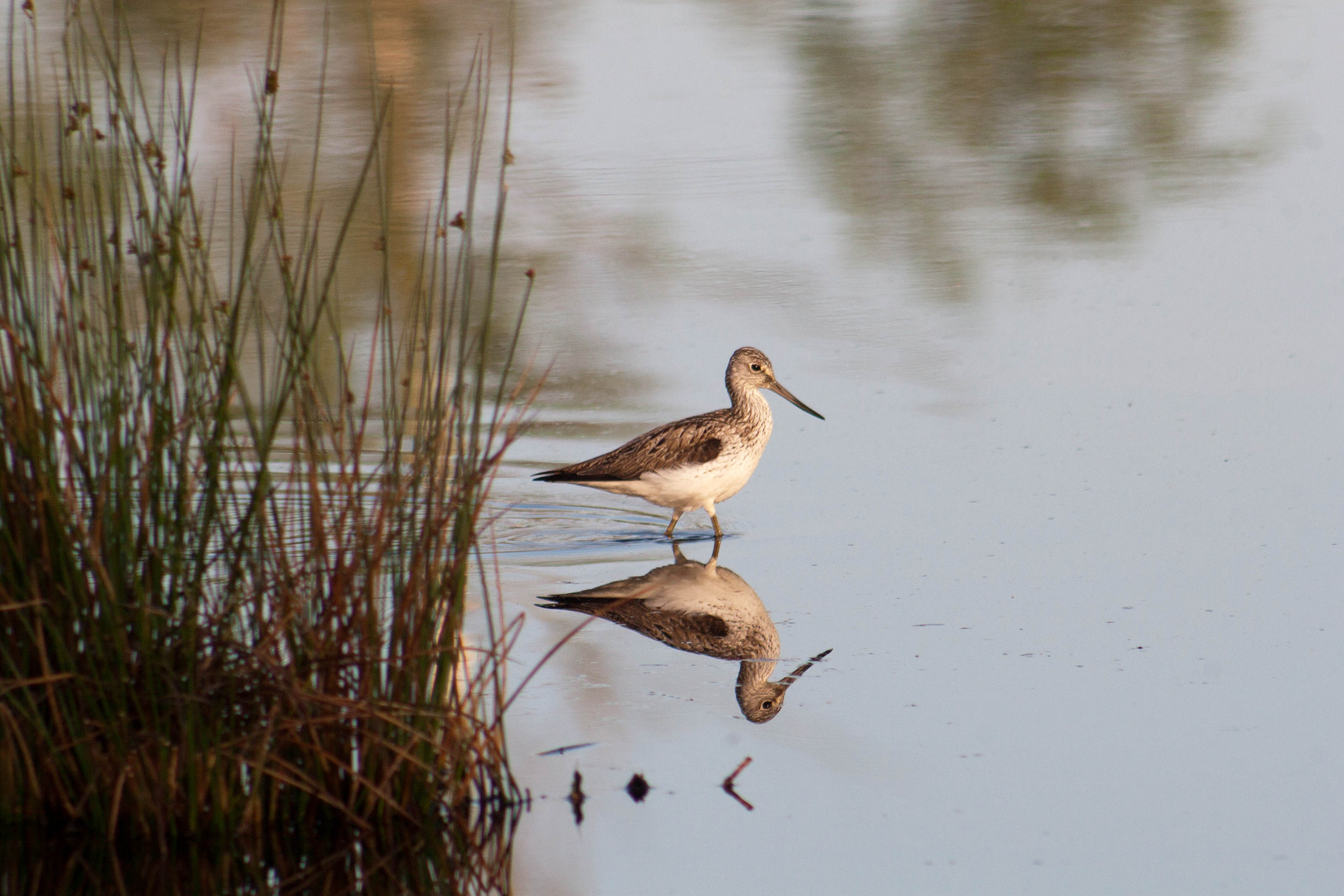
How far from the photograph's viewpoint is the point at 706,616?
481 centimetres

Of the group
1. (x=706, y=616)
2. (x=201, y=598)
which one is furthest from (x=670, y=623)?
(x=201, y=598)

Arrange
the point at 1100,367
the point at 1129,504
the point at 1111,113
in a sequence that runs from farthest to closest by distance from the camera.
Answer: the point at 1111,113
the point at 1100,367
the point at 1129,504

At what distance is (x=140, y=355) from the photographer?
3377mm

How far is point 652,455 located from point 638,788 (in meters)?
2.29

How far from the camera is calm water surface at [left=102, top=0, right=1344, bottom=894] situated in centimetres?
375

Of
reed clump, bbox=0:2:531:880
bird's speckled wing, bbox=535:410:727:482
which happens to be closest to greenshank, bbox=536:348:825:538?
bird's speckled wing, bbox=535:410:727:482

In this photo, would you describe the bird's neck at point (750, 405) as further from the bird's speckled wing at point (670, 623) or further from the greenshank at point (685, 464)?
the bird's speckled wing at point (670, 623)

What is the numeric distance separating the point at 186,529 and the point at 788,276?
5.06 meters

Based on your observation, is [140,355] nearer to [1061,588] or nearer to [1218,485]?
[1061,588]

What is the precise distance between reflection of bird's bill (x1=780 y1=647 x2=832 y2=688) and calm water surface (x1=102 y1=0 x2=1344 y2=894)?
0.14 ft

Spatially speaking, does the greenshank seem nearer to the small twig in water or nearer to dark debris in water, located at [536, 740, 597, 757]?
dark debris in water, located at [536, 740, 597, 757]

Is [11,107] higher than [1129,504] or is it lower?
higher

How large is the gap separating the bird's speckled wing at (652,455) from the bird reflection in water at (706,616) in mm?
423

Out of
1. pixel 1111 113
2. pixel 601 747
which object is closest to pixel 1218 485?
pixel 601 747
